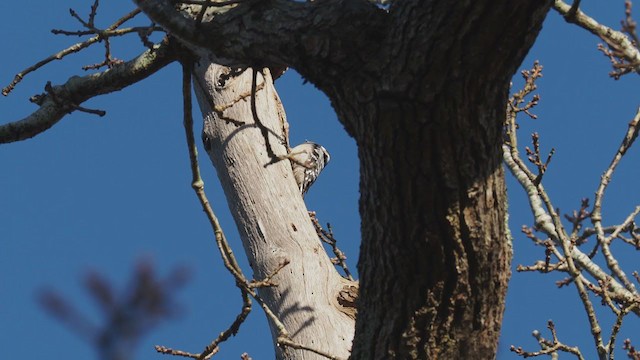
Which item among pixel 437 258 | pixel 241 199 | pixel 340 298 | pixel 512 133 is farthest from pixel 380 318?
pixel 512 133

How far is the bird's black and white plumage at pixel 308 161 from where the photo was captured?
451cm

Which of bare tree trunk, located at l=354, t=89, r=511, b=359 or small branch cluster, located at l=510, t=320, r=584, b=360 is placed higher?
small branch cluster, located at l=510, t=320, r=584, b=360

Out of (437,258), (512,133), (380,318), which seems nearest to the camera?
(437,258)

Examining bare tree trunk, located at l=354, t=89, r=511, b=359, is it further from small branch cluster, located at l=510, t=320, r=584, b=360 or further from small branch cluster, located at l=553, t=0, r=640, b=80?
small branch cluster, located at l=510, t=320, r=584, b=360

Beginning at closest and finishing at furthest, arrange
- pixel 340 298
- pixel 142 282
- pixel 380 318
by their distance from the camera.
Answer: pixel 142 282
pixel 380 318
pixel 340 298

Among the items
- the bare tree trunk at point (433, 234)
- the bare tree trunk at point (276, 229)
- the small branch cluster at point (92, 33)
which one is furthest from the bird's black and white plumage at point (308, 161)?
the bare tree trunk at point (433, 234)

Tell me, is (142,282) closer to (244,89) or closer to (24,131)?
(24,131)

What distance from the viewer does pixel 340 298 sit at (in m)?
3.89

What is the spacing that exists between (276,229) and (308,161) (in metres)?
0.79

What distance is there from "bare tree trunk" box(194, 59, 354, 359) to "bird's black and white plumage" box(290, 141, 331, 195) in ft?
0.45

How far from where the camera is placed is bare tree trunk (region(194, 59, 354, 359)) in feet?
12.2

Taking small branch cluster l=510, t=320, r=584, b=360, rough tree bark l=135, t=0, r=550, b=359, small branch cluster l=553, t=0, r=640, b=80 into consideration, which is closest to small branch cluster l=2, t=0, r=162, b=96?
rough tree bark l=135, t=0, r=550, b=359

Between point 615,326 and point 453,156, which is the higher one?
point 615,326

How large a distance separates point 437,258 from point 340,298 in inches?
68.4
